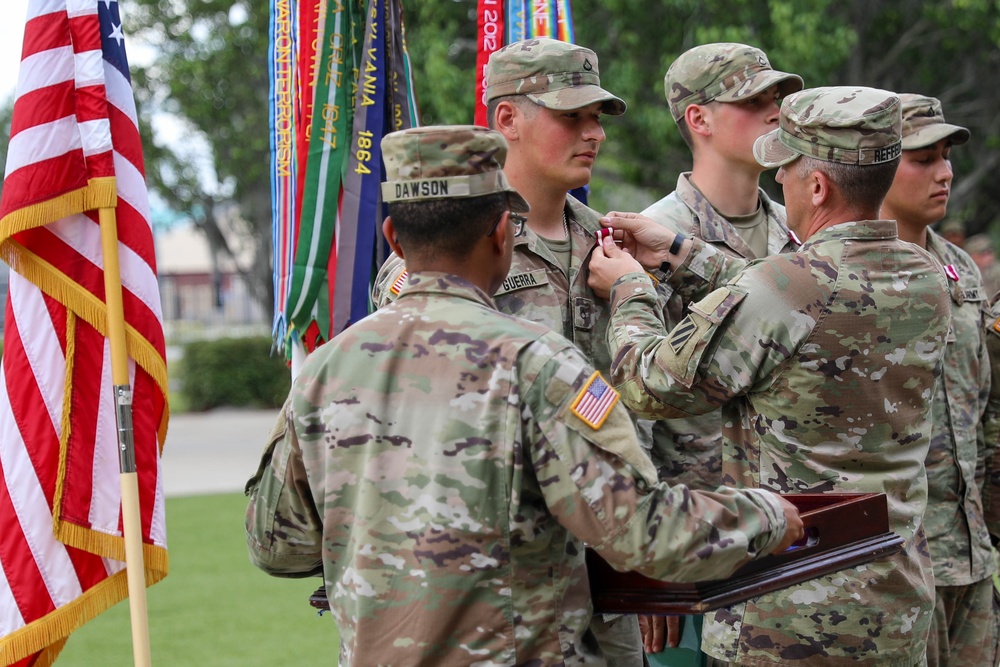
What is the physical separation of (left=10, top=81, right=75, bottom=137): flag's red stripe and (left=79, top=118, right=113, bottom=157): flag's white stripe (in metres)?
0.07

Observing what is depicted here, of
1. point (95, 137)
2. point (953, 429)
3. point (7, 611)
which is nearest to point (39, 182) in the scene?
point (95, 137)

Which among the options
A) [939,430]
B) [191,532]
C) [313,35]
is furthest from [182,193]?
[939,430]

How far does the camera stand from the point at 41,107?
12.1 ft

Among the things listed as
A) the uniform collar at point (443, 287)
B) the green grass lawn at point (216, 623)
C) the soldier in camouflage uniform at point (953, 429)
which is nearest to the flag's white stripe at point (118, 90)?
the uniform collar at point (443, 287)

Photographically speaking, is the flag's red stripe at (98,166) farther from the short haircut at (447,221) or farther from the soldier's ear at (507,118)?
the short haircut at (447,221)

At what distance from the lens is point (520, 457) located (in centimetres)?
208

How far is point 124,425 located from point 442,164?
1.91 m

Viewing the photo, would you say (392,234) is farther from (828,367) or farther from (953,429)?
(953,429)

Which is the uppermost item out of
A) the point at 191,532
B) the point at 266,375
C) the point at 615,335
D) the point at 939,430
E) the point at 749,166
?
the point at 749,166

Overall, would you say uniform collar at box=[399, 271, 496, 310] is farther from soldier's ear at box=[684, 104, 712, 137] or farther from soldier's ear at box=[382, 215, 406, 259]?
soldier's ear at box=[684, 104, 712, 137]

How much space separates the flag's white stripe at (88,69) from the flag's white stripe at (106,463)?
0.84 m

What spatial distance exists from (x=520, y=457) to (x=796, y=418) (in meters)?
0.97

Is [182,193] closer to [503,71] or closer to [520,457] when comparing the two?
[503,71]

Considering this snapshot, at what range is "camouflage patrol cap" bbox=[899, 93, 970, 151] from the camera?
3801 mm
